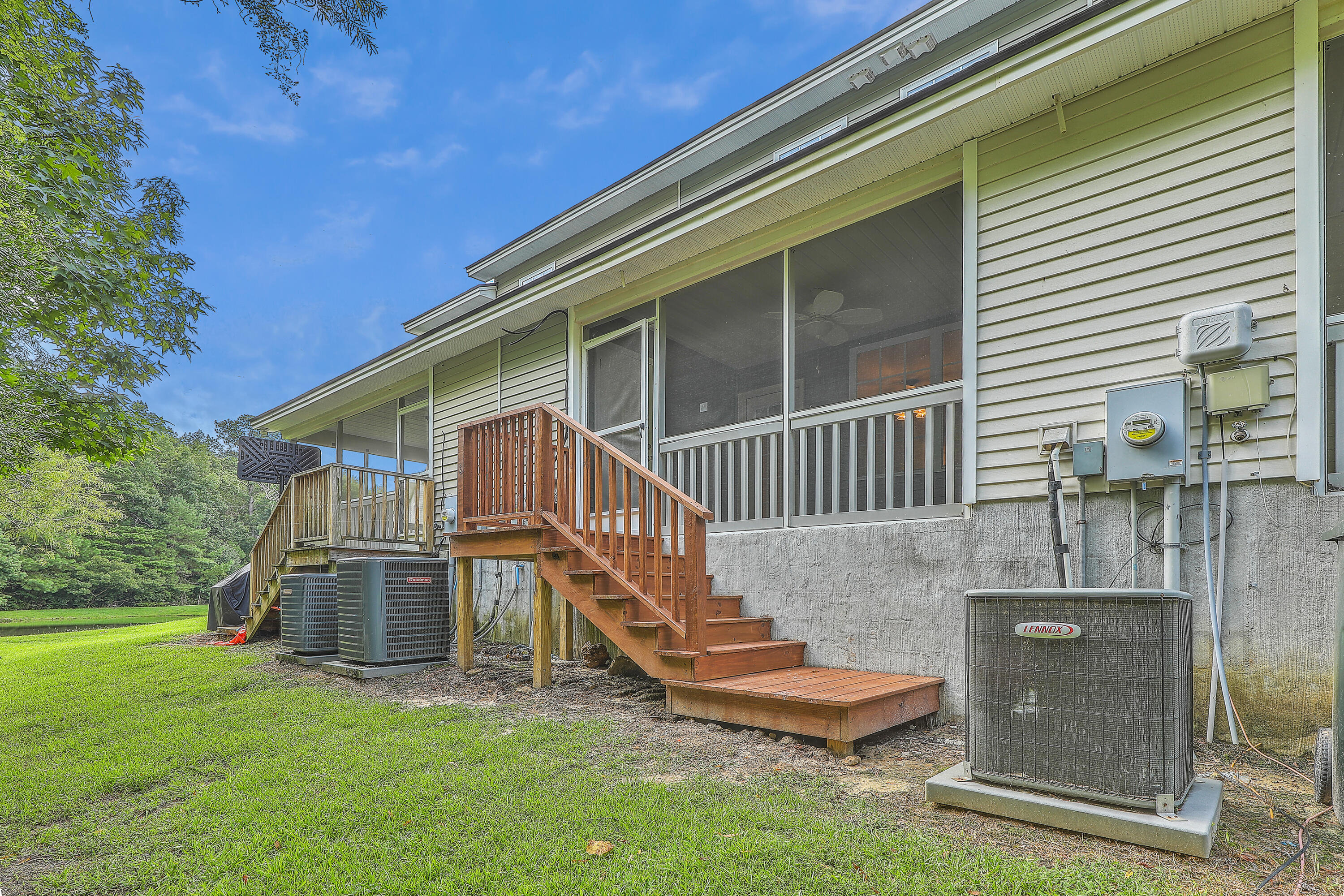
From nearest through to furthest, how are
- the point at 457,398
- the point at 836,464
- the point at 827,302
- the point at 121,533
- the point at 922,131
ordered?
the point at 922,131
the point at 836,464
the point at 827,302
the point at 457,398
the point at 121,533

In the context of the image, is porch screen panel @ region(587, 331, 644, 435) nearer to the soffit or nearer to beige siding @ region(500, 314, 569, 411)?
beige siding @ region(500, 314, 569, 411)

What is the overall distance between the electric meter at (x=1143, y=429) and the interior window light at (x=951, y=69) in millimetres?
3537

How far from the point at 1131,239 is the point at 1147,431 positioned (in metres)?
1.05

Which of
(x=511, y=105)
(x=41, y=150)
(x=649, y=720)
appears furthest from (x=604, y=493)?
(x=511, y=105)

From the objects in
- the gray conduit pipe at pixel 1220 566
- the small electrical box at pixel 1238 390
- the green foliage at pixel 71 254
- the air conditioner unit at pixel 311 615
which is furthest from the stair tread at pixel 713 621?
the green foliage at pixel 71 254

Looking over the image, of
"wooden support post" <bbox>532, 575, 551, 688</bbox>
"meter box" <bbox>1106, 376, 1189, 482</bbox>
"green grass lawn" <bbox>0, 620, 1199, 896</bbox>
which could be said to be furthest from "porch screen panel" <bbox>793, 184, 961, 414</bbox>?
"green grass lawn" <bbox>0, 620, 1199, 896</bbox>

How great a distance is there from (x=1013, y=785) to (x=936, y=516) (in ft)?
6.45

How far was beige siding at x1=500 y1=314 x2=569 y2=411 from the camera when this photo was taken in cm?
706

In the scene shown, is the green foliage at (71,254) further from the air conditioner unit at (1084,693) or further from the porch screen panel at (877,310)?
the air conditioner unit at (1084,693)

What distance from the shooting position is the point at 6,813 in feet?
8.43

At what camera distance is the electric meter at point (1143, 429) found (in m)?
3.26

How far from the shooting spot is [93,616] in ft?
58.4

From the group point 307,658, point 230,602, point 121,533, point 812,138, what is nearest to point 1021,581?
point 812,138

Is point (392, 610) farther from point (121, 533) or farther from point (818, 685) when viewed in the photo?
point (121, 533)
